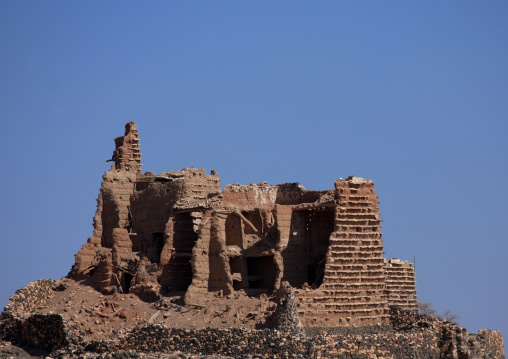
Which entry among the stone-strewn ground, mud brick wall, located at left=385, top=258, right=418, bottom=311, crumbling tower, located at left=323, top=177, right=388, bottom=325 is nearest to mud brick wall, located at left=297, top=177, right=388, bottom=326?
crumbling tower, located at left=323, top=177, right=388, bottom=325

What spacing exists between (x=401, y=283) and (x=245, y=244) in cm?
997

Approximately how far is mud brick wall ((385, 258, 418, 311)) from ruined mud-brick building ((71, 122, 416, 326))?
6 centimetres

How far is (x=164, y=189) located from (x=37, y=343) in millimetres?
10870

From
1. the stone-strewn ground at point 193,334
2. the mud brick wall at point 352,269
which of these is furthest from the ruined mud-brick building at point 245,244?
the stone-strewn ground at point 193,334

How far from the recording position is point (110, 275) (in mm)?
66875

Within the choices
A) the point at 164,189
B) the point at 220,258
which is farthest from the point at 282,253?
the point at 164,189

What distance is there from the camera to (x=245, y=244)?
66.6m

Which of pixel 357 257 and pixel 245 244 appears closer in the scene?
pixel 357 257

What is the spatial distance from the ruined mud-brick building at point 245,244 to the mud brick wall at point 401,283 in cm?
6

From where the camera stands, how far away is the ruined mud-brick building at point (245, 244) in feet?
204

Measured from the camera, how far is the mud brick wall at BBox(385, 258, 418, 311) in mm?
70250

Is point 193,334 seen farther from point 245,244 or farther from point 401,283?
point 401,283

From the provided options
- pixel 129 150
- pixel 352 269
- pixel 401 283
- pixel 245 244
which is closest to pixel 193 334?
pixel 245 244

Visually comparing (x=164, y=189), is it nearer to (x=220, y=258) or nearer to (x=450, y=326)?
(x=220, y=258)
